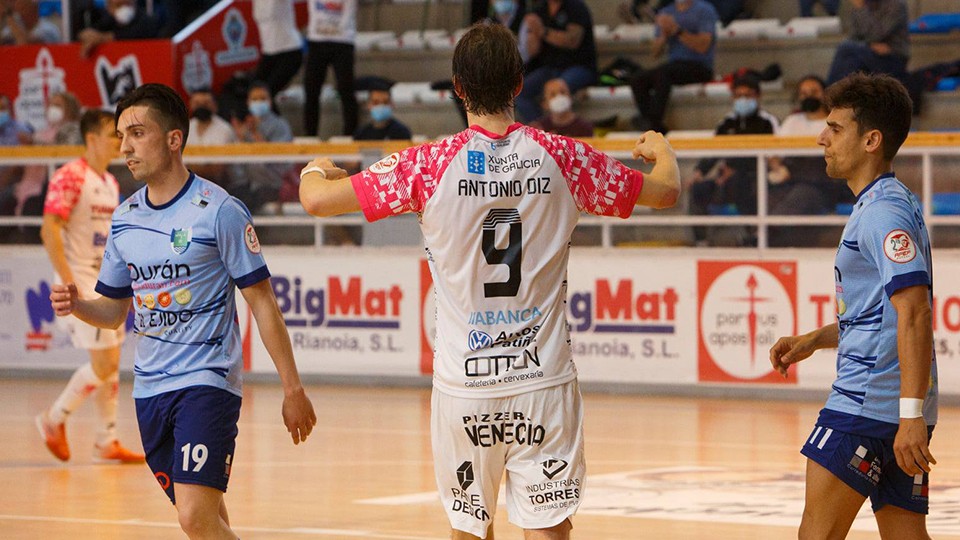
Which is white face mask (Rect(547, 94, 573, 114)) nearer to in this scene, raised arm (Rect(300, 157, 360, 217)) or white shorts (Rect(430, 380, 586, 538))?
raised arm (Rect(300, 157, 360, 217))

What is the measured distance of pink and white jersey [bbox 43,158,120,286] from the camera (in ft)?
35.2

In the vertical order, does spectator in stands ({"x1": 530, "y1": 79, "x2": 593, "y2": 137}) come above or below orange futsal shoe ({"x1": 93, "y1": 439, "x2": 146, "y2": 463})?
above

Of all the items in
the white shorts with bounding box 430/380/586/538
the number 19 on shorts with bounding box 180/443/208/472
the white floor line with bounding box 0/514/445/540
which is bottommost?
the white floor line with bounding box 0/514/445/540

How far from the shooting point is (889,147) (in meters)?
5.12

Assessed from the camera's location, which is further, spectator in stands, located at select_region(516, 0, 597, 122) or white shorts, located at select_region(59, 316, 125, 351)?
spectator in stands, located at select_region(516, 0, 597, 122)

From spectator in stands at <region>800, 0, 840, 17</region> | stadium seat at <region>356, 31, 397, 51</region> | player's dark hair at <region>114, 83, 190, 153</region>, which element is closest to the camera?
player's dark hair at <region>114, 83, 190, 153</region>

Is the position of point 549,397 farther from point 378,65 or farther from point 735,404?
point 378,65

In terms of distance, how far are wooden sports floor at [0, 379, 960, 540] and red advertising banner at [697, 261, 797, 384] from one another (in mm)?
322

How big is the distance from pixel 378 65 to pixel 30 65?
449cm

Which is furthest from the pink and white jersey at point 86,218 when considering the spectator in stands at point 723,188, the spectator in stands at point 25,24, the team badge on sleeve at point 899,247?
the spectator in stands at point 25,24

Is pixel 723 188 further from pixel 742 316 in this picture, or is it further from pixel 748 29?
pixel 748 29

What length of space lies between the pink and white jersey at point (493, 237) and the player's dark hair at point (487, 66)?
0.38 ft

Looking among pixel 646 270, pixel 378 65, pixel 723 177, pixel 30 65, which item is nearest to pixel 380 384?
pixel 646 270

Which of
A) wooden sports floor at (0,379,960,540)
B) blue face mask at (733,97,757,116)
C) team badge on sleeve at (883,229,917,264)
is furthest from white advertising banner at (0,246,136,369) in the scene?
team badge on sleeve at (883,229,917,264)
